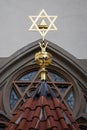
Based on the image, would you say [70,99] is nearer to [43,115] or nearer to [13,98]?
[13,98]

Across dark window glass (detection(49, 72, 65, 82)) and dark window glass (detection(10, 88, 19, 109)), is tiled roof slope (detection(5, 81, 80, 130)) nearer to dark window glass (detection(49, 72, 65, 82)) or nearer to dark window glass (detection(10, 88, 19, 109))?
dark window glass (detection(10, 88, 19, 109))

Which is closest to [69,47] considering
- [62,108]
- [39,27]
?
[39,27]

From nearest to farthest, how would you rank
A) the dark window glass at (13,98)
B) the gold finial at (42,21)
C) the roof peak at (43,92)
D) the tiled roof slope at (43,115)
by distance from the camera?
the tiled roof slope at (43,115) < the roof peak at (43,92) < the gold finial at (42,21) < the dark window glass at (13,98)

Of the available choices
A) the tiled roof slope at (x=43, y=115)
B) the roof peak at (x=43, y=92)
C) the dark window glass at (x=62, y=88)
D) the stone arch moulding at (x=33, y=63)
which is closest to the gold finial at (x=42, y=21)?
the stone arch moulding at (x=33, y=63)

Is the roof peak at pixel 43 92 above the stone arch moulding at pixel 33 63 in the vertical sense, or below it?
below

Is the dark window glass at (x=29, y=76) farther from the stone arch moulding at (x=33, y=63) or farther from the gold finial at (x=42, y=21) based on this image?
the gold finial at (x=42, y=21)

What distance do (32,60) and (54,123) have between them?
7.52 ft

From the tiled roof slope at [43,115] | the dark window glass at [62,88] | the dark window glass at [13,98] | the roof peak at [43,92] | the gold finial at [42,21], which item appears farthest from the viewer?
the dark window glass at [62,88]

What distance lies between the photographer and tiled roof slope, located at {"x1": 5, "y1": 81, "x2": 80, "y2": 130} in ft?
17.4

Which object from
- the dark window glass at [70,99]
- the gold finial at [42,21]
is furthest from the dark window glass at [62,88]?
the gold finial at [42,21]

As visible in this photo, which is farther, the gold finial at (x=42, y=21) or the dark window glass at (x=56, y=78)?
the dark window glass at (x=56, y=78)

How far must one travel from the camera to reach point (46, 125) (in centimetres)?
526

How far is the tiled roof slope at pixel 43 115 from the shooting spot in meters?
5.29

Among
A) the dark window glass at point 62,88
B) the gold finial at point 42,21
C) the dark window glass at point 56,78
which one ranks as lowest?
the dark window glass at point 62,88
